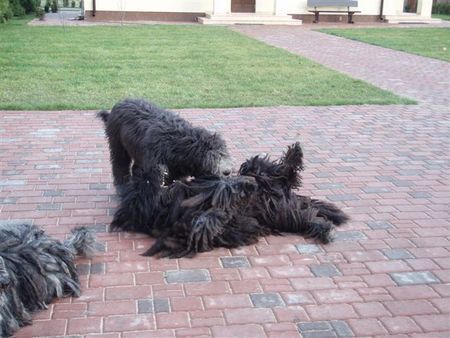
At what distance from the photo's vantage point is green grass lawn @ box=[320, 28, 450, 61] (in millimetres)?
16631

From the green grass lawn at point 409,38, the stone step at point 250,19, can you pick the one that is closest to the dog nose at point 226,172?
the green grass lawn at point 409,38

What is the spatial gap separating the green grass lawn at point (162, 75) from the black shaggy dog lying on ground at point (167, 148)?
406 cm

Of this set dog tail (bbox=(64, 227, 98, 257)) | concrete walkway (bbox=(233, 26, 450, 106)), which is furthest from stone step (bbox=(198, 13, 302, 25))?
dog tail (bbox=(64, 227, 98, 257))

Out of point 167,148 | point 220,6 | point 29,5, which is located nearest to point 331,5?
point 220,6

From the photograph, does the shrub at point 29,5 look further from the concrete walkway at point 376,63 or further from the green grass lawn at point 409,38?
the green grass lawn at point 409,38

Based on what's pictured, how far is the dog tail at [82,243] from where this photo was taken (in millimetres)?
3784

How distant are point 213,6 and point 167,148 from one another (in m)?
21.6

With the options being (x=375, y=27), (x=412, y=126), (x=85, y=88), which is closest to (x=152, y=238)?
(x=412, y=126)

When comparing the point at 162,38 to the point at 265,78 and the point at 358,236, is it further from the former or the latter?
the point at 358,236

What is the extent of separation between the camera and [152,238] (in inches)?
166

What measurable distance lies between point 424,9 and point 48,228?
27002 millimetres

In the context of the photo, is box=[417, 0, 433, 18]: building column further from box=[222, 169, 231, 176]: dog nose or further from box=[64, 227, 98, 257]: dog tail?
box=[64, 227, 98, 257]: dog tail

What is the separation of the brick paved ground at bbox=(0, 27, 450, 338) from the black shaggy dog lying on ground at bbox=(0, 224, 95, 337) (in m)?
0.08

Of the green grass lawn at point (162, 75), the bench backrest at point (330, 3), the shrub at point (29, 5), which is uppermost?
the bench backrest at point (330, 3)
